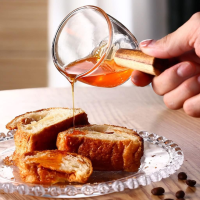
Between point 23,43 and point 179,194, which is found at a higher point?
point 179,194

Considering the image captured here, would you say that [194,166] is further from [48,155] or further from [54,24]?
[54,24]

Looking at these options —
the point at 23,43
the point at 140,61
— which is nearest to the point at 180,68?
the point at 140,61

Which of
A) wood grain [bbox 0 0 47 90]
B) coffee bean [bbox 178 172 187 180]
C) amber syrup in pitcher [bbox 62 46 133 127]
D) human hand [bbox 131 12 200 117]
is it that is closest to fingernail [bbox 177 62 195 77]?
human hand [bbox 131 12 200 117]

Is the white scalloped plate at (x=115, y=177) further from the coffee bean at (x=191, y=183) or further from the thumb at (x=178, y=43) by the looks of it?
the thumb at (x=178, y=43)

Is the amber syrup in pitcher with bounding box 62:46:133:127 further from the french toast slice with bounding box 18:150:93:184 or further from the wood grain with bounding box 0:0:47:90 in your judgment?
the wood grain with bounding box 0:0:47:90

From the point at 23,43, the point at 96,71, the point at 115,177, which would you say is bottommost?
the point at 23,43

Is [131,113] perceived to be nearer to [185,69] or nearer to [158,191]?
[185,69]
